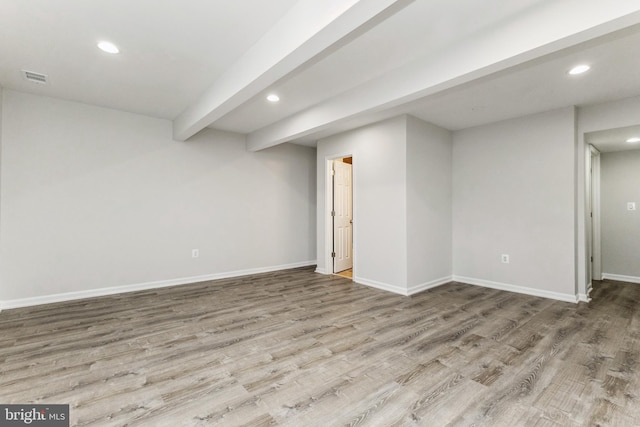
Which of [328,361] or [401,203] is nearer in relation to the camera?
[328,361]

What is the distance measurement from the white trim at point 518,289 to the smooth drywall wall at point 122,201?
126 inches

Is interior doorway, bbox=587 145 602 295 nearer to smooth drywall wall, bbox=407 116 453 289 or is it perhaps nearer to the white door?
smooth drywall wall, bbox=407 116 453 289

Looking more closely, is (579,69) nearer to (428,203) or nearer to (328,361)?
(428,203)

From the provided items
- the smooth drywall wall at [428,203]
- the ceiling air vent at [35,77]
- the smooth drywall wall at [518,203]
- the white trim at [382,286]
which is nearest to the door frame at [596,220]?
the smooth drywall wall at [518,203]

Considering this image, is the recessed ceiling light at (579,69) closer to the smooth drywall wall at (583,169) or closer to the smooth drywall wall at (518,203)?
the smooth drywall wall at (518,203)

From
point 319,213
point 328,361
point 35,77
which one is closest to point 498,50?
point 328,361

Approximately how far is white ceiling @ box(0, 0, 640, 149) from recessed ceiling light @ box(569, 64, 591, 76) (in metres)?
0.08

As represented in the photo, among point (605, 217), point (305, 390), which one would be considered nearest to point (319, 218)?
point (305, 390)

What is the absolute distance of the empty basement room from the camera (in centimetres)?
184

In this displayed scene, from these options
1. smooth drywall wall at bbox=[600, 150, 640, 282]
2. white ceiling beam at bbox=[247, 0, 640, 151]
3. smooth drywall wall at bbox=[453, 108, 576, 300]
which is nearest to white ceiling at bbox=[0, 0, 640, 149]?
white ceiling beam at bbox=[247, 0, 640, 151]

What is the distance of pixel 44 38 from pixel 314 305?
3512 mm

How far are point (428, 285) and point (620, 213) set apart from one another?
357cm

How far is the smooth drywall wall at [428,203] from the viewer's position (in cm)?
403

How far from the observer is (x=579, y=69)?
268 cm
